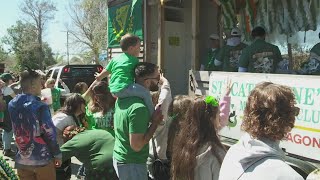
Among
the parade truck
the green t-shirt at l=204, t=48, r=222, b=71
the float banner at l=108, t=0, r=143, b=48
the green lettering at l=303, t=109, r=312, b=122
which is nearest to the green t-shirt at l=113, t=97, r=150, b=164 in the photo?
the parade truck

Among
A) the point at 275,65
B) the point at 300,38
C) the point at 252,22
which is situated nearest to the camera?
the point at 275,65

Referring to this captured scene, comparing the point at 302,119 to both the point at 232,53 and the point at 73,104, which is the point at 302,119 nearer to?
the point at 73,104

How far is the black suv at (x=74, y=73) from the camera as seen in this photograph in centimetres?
1579

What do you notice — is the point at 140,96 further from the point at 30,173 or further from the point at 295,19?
the point at 295,19

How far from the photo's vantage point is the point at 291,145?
3.49 m

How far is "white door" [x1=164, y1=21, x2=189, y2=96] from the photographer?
872cm

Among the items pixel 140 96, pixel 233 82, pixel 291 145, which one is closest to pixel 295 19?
pixel 233 82

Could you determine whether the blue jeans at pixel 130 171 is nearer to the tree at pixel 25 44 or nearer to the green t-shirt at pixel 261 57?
the green t-shirt at pixel 261 57

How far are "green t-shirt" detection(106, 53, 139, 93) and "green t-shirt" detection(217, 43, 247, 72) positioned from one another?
2466 mm

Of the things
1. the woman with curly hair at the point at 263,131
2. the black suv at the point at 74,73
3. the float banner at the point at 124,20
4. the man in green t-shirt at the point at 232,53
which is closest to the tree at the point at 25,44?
the black suv at the point at 74,73

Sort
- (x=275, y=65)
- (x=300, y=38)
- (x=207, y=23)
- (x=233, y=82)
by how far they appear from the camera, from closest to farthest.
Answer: (x=233, y=82) → (x=275, y=65) → (x=300, y=38) → (x=207, y=23)

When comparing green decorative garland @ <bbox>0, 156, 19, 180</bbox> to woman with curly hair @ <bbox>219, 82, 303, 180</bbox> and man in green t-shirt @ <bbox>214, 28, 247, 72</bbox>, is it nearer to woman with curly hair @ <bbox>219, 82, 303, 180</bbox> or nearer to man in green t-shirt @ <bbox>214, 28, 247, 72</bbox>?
woman with curly hair @ <bbox>219, 82, 303, 180</bbox>

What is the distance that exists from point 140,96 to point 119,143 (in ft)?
1.43

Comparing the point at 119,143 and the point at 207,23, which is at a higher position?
the point at 207,23
